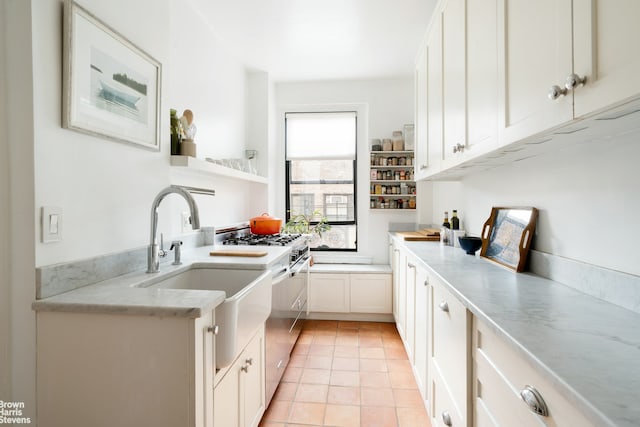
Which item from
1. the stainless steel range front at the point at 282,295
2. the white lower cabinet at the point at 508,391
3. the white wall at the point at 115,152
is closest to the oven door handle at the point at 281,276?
the stainless steel range front at the point at 282,295

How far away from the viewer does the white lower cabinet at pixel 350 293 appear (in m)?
3.54

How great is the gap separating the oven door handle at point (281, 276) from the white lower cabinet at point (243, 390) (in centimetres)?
34

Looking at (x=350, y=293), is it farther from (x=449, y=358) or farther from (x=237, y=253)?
(x=449, y=358)

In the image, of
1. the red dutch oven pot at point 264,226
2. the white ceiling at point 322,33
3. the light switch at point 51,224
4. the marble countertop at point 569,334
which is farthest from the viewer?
the red dutch oven pot at point 264,226

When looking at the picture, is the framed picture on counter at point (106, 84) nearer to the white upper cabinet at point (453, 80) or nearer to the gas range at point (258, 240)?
the gas range at point (258, 240)

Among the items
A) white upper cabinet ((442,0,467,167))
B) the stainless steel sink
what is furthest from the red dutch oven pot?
white upper cabinet ((442,0,467,167))

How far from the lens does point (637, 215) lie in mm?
1022

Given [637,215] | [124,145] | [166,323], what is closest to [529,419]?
[637,215]

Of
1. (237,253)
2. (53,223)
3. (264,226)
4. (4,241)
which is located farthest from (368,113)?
(4,241)

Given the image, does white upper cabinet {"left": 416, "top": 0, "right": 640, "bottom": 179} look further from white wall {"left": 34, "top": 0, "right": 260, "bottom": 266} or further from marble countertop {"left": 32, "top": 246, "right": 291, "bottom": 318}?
white wall {"left": 34, "top": 0, "right": 260, "bottom": 266}

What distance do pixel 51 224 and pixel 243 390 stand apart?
41.8 inches

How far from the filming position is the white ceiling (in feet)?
8.04

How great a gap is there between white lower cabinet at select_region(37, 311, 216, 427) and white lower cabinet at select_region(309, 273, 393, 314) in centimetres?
256

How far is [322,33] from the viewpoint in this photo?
2.82 m
